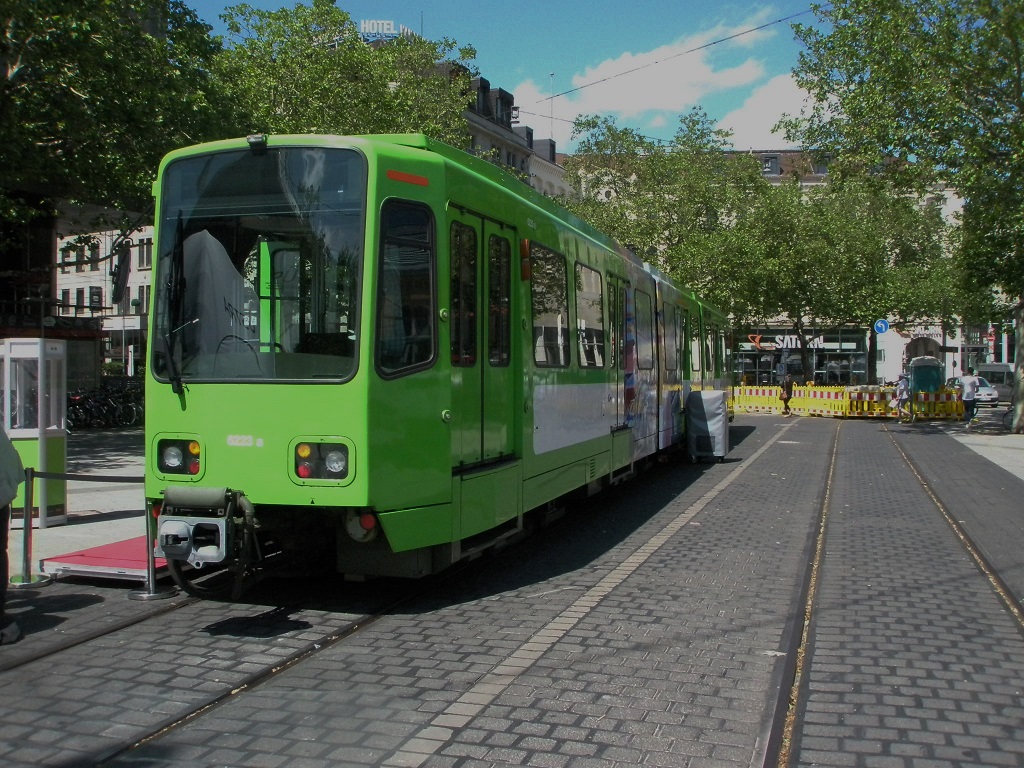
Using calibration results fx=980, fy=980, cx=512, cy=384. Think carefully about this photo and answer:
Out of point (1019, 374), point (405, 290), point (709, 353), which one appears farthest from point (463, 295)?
point (1019, 374)

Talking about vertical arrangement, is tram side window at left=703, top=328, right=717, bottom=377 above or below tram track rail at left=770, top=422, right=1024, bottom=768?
above

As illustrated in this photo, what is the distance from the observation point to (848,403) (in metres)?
35.9

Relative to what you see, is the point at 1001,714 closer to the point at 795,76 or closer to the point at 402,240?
the point at 402,240

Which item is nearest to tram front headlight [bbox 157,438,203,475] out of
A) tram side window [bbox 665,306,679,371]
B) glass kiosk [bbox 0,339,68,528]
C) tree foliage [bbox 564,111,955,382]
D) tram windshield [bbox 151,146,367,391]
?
tram windshield [bbox 151,146,367,391]

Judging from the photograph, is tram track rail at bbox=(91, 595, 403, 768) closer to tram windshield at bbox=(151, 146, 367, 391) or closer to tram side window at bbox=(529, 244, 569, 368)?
tram windshield at bbox=(151, 146, 367, 391)

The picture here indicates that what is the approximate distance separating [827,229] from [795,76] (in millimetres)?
17463

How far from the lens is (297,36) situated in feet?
90.8

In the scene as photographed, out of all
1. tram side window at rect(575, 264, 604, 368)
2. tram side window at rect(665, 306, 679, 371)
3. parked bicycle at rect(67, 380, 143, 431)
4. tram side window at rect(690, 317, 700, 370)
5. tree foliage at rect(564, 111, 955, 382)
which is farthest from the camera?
tree foliage at rect(564, 111, 955, 382)

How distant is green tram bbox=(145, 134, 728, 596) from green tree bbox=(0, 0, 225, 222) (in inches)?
511

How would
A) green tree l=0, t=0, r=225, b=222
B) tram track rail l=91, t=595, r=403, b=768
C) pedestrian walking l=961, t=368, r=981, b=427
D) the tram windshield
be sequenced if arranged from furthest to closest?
pedestrian walking l=961, t=368, r=981, b=427 → green tree l=0, t=0, r=225, b=222 → the tram windshield → tram track rail l=91, t=595, r=403, b=768

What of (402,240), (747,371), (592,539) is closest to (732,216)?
(747,371)

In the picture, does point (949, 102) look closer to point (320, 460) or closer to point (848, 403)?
point (848, 403)

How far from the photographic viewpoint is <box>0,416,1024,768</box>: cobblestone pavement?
4.22 m

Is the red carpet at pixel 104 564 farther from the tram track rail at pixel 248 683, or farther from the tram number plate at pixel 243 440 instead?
the tram track rail at pixel 248 683
